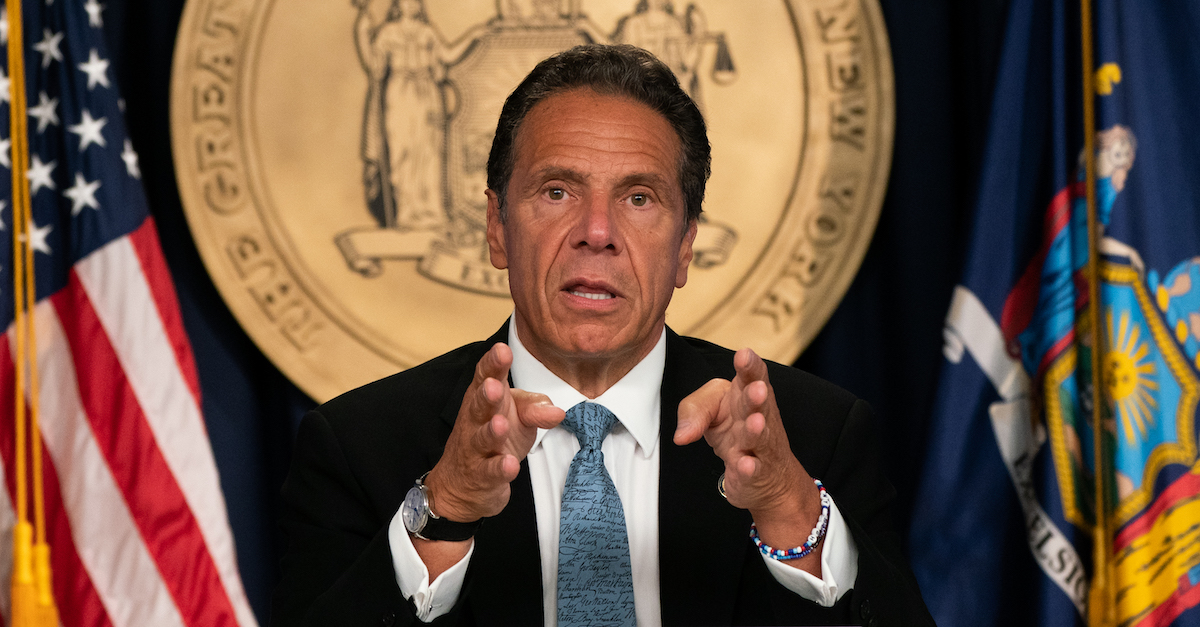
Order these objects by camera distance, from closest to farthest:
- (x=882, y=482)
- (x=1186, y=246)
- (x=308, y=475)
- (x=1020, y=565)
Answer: (x=308, y=475), (x=882, y=482), (x=1186, y=246), (x=1020, y=565)

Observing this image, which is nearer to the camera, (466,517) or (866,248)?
(466,517)

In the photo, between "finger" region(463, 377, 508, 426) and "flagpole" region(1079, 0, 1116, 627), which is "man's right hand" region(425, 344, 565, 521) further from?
"flagpole" region(1079, 0, 1116, 627)

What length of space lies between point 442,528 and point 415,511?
1.8 inches

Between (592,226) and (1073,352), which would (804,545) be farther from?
(1073,352)

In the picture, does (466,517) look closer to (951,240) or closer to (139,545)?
(139,545)

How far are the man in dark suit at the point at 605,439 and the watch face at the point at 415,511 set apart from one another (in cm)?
2

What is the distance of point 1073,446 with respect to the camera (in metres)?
2.39

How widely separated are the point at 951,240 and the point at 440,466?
1823 millimetres

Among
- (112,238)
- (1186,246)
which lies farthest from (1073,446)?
(112,238)

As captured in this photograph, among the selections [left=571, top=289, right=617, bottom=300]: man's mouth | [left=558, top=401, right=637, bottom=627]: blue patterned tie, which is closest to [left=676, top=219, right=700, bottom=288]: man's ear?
[left=571, top=289, right=617, bottom=300]: man's mouth

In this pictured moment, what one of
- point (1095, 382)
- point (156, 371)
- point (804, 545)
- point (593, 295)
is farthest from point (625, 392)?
point (156, 371)

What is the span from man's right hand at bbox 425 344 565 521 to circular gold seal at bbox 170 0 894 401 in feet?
4.53

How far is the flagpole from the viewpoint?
7.53 feet

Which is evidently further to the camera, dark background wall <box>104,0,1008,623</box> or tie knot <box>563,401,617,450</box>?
dark background wall <box>104,0,1008,623</box>
